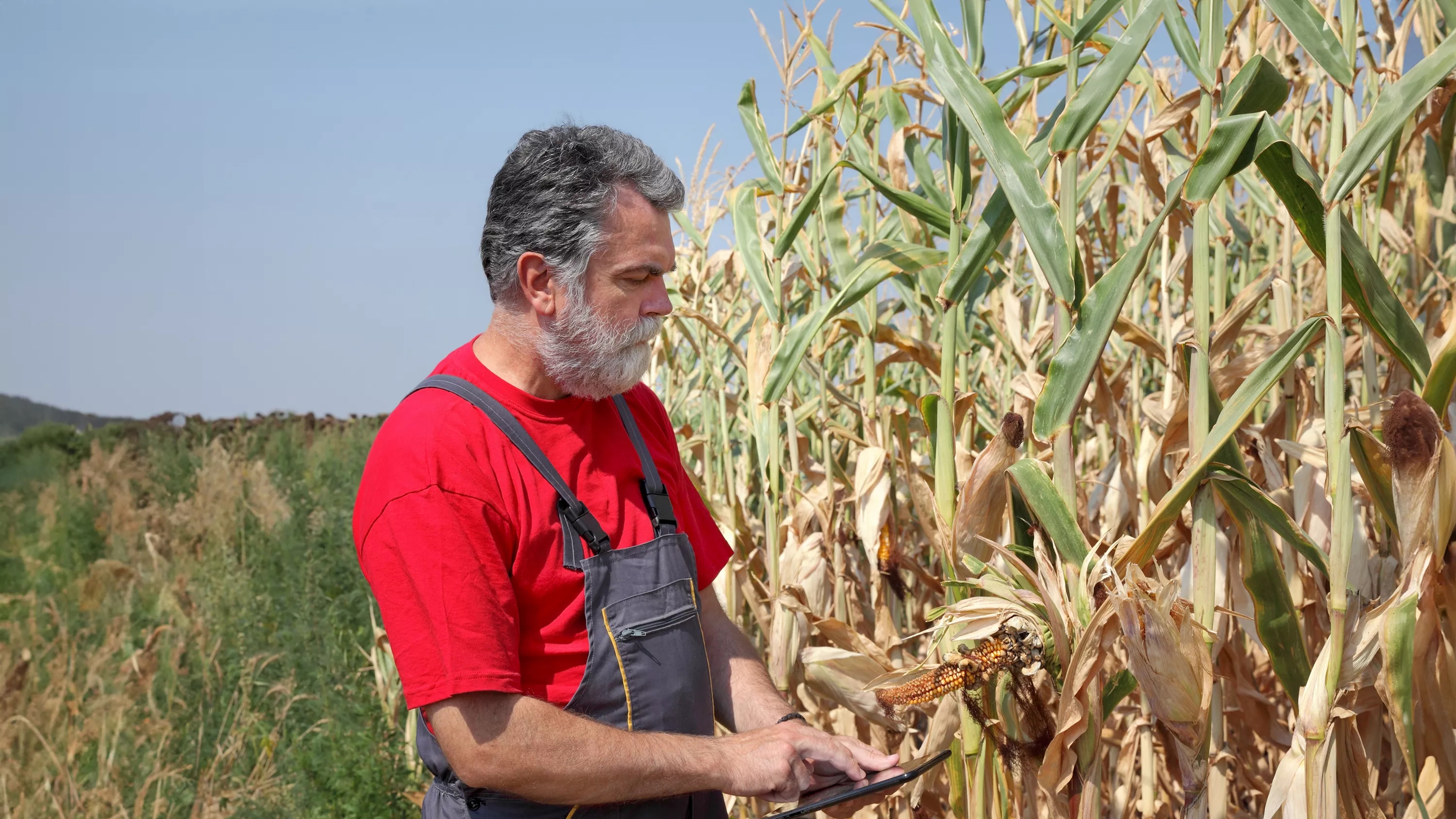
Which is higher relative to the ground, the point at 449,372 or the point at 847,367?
the point at 847,367

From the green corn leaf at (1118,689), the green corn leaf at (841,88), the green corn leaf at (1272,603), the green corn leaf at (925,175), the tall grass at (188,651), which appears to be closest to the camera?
the green corn leaf at (1272,603)

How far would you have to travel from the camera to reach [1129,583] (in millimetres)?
1442

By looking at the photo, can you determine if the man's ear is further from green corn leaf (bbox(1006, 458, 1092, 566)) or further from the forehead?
green corn leaf (bbox(1006, 458, 1092, 566))

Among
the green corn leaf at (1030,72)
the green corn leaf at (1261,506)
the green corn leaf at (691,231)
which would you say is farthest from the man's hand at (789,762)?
the green corn leaf at (691,231)

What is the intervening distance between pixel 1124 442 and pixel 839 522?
75 centimetres

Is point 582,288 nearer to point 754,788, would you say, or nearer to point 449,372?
point 449,372

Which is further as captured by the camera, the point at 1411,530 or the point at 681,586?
the point at 681,586

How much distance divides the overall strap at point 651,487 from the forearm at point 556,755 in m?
0.41

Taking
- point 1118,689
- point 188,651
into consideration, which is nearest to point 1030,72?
point 1118,689

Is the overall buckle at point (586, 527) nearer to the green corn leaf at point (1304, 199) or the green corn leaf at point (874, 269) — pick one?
the green corn leaf at point (874, 269)

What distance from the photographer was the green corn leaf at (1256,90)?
4.78ft

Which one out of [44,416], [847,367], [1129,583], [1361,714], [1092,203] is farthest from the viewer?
[44,416]

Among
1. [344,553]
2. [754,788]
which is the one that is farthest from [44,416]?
[754,788]

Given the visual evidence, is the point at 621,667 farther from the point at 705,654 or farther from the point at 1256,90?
the point at 1256,90
